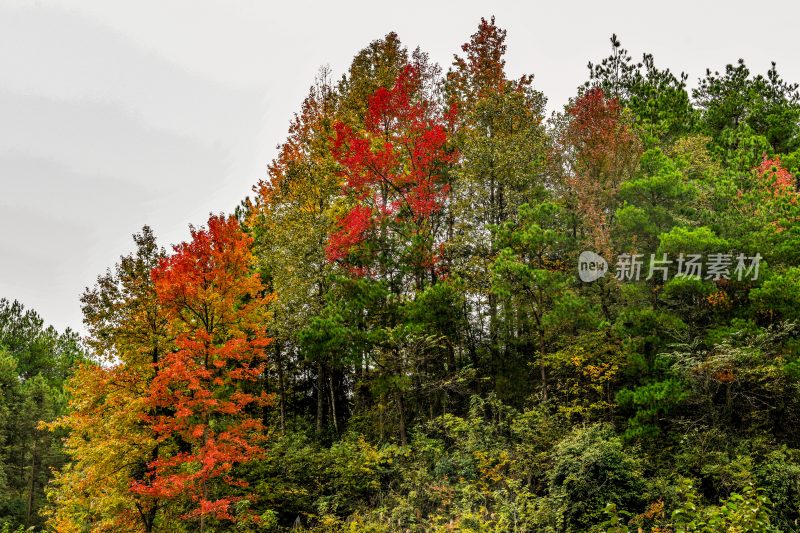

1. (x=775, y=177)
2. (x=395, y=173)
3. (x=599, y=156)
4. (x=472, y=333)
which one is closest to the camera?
(x=775, y=177)

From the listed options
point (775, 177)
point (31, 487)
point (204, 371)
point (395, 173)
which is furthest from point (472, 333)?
point (31, 487)

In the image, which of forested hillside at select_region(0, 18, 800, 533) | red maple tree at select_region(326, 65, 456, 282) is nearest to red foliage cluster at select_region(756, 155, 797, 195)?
forested hillside at select_region(0, 18, 800, 533)

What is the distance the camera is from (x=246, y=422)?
53.0 ft

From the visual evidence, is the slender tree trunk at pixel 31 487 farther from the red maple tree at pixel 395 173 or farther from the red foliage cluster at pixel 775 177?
the red foliage cluster at pixel 775 177

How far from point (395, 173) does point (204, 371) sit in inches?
417

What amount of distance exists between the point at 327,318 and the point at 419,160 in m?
7.49

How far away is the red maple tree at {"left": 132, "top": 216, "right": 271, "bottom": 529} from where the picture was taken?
49.6ft

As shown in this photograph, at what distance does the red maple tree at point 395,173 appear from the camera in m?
19.7

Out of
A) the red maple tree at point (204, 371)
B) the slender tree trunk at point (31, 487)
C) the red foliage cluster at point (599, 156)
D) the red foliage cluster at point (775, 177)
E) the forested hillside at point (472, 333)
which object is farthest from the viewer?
the slender tree trunk at point (31, 487)

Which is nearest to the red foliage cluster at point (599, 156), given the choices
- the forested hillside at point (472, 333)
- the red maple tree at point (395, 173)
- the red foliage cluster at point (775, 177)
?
the forested hillside at point (472, 333)

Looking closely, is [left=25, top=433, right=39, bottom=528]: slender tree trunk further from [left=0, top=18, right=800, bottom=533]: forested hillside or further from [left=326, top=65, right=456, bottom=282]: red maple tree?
[left=326, top=65, right=456, bottom=282]: red maple tree

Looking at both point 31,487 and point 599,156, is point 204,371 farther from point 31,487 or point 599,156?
point 31,487

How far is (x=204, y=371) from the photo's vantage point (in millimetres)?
15406

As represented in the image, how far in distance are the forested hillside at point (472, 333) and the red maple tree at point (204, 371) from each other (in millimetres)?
92
